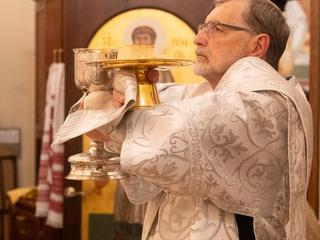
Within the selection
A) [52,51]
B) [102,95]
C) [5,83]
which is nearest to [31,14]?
[5,83]

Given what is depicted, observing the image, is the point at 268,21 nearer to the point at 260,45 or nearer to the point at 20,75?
the point at 260,45

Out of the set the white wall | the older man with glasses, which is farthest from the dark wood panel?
the white wall

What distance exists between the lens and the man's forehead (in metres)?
1.26

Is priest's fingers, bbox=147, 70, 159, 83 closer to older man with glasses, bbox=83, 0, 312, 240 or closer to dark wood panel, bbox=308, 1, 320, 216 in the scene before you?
older man with glasses, bbox=83, 0, 312, 240

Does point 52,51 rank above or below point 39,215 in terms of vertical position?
above

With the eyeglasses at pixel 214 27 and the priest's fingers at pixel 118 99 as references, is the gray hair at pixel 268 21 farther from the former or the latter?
the priest's fingers at pixel 118 99

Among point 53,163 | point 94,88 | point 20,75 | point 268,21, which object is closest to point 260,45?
point 268,21

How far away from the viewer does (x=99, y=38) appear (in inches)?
100

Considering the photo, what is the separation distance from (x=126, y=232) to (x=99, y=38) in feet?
2.80

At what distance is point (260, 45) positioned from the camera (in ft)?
4.15

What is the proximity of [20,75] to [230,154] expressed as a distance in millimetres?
3385

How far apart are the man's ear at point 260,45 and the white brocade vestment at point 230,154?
60 millimetres

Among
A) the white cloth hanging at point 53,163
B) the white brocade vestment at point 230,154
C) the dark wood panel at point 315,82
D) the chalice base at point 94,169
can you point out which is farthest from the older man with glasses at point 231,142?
the white cloth hanging at point 53,163

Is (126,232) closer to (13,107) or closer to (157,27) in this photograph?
(157,27)
